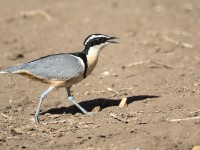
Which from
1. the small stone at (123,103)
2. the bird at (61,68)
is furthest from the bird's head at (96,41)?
the small stone at (123,103)

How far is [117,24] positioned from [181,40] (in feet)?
7.52

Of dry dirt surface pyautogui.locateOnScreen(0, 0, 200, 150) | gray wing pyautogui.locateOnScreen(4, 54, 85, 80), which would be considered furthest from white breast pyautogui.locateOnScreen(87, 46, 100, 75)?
dry dirt surface pyautogui.locateOnScreen(0, 0, 200, 150)

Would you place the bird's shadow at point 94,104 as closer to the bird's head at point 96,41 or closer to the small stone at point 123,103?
the small stone at point 123,103

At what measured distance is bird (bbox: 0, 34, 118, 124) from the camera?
8180 mm

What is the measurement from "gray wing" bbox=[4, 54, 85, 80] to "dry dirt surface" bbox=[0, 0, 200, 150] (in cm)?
65

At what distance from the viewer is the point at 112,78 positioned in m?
10.6

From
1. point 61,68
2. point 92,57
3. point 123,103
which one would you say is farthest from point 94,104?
point 61,68

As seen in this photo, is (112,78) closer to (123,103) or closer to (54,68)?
(123,103)

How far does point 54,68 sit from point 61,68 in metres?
0.11

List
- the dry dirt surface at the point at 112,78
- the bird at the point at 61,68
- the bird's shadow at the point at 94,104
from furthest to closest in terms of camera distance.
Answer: the bird's shadow at the point at 94,104 < the bird at the point at 61,68 < the dry dirt surface at the point at 112,78

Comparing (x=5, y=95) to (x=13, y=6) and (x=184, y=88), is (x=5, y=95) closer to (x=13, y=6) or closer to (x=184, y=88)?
(x=184, y=88)

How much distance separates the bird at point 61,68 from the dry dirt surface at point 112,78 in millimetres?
536

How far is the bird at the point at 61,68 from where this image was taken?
818cm

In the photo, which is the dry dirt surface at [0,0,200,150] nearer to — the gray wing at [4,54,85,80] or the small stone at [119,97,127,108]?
the small stone at [119,97,127,108]
